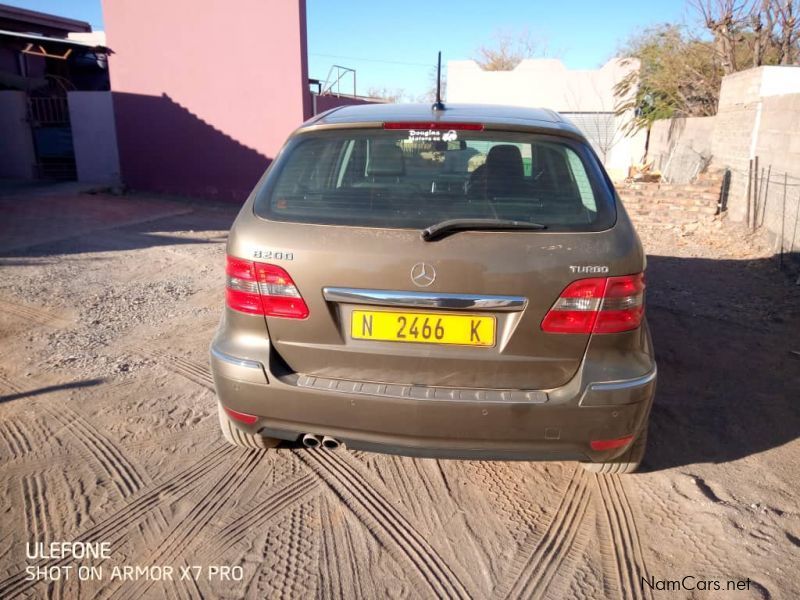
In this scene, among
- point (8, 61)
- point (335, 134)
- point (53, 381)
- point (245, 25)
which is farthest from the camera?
point (8, 61)

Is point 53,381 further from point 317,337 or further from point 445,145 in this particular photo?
point 445,145

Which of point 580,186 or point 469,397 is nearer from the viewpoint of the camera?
point 469,397

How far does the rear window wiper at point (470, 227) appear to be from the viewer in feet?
7.38

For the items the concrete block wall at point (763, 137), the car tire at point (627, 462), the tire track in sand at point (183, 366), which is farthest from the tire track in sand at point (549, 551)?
the concrete block wall at point (763, 137)

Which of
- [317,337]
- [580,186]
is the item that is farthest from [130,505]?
[580,186]

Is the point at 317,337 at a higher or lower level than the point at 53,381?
higher

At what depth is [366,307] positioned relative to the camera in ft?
7.63

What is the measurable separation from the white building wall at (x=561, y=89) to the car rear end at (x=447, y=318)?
20.4m

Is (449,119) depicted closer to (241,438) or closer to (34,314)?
(241,438)

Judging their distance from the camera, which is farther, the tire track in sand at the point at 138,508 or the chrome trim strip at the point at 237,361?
the chrome trim strip at the point at 237,361

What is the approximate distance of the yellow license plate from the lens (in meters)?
2.29

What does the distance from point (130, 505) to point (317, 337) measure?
4.04 ft

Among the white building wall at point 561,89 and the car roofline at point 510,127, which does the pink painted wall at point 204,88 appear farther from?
the car roofline at point 510,127

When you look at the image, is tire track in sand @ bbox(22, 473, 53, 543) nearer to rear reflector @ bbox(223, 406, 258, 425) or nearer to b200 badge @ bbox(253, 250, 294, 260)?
rear reflector @ bbox(223, 406, 258, 425)
